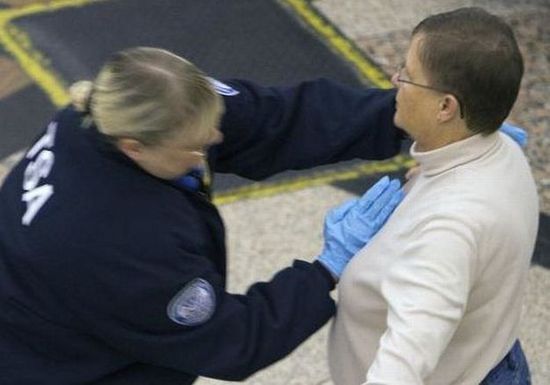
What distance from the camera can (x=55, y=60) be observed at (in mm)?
5688

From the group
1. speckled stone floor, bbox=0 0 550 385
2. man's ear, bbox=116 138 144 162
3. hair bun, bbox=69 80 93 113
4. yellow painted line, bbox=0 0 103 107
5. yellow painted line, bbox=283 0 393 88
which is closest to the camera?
man's ear, bbox=116 138 144 162

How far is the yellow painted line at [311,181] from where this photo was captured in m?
4.89

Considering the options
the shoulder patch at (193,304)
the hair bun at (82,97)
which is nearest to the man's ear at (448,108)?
the shoulder patch at (193,304)

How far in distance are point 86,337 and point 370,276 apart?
0.70 meters

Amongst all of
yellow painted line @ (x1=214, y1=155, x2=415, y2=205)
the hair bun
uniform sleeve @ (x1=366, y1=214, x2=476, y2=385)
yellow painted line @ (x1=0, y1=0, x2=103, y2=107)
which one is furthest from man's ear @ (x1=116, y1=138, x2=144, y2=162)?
yellow painted line @ (x1=0, y1=0, x2=103, y2=107)

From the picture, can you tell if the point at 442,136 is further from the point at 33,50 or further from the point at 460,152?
the point at 33,50

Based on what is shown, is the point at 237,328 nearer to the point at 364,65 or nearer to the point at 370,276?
the point at 370,276

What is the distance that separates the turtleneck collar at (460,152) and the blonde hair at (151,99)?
→ 52 cm

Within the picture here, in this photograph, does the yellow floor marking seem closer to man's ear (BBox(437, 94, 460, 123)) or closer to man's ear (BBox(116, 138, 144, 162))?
man's ear (BBox(116, 138, 144, 162))

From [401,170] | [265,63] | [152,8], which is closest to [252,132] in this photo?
[401,170]

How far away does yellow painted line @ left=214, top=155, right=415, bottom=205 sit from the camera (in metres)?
4.89

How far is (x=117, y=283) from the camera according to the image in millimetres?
2537

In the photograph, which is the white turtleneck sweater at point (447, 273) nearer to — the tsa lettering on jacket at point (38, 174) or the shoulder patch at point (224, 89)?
the shoulder patch at point (224, 89)

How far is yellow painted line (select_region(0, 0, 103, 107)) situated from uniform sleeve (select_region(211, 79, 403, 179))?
240cm
